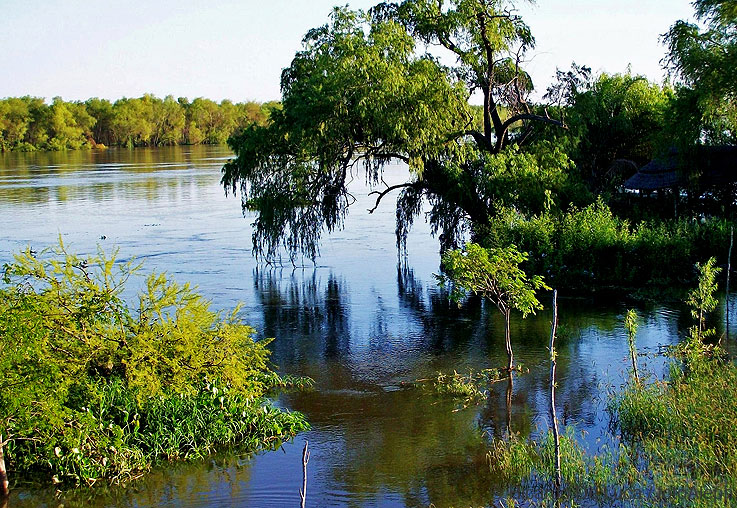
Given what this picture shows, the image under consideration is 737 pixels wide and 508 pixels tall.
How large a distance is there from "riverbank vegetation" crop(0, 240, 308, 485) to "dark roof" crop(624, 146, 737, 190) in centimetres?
1769

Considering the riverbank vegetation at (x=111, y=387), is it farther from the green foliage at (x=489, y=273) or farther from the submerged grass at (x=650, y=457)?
the green foliage at (x=489, y=273)

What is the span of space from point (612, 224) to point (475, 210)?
421 centimetres

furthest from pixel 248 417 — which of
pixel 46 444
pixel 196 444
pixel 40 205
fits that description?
pixel 40 205

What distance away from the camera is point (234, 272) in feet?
84.0

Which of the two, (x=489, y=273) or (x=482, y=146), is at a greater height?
(x=482, y=146)

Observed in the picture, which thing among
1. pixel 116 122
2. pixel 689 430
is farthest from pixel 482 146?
pixel 116 122

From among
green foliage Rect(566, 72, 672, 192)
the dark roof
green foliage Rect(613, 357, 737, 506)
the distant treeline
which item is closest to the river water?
green foliage Rect(613, 357, 737, 506)

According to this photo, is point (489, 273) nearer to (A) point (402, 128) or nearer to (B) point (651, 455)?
(B) point (651, 455)

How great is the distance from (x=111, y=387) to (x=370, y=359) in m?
5.90

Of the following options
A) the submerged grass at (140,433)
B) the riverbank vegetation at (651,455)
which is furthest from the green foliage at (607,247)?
the submerged grass at (140,433)

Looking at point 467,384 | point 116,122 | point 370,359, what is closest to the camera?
point 467,384

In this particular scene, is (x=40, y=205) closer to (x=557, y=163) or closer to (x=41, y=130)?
(x=557, y=163)

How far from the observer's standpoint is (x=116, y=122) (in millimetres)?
117312

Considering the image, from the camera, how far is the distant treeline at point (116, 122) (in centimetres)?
10988
